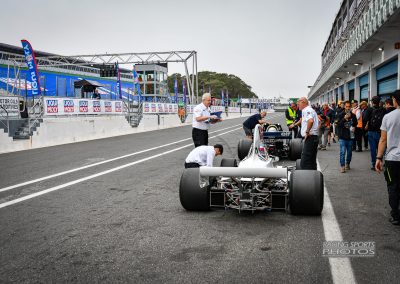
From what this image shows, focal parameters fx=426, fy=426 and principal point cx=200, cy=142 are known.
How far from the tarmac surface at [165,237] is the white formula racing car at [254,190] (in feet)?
0.56

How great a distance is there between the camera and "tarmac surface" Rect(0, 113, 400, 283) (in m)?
3.83

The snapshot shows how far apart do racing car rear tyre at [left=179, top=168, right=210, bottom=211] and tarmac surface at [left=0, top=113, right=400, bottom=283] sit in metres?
0.15

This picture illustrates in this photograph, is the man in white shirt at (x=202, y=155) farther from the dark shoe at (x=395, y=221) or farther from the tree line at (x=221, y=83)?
the tree line at (x=221, y=83)

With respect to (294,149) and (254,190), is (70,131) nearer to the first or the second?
(294,149)

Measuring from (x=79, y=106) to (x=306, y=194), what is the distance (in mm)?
18093

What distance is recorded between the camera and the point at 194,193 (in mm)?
5941

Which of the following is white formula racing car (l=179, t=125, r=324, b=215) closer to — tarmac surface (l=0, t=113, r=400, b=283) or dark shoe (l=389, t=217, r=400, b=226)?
tarmac surface (l=0, t=113, r=400, b=283)

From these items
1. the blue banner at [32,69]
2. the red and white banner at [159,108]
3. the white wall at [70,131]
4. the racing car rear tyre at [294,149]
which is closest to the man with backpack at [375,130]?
the racing car rear tyre at [294,149]

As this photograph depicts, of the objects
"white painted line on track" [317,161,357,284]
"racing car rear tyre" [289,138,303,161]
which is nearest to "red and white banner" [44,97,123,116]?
"racing car rear tyre" [289,138,303,161]

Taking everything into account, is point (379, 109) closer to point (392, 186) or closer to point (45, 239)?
point (392, 186)

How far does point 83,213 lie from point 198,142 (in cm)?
383

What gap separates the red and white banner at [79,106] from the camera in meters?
19.3

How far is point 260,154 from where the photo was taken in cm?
707

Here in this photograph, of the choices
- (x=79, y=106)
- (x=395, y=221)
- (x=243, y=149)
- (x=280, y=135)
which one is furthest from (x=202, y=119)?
(x=79, y=106)
